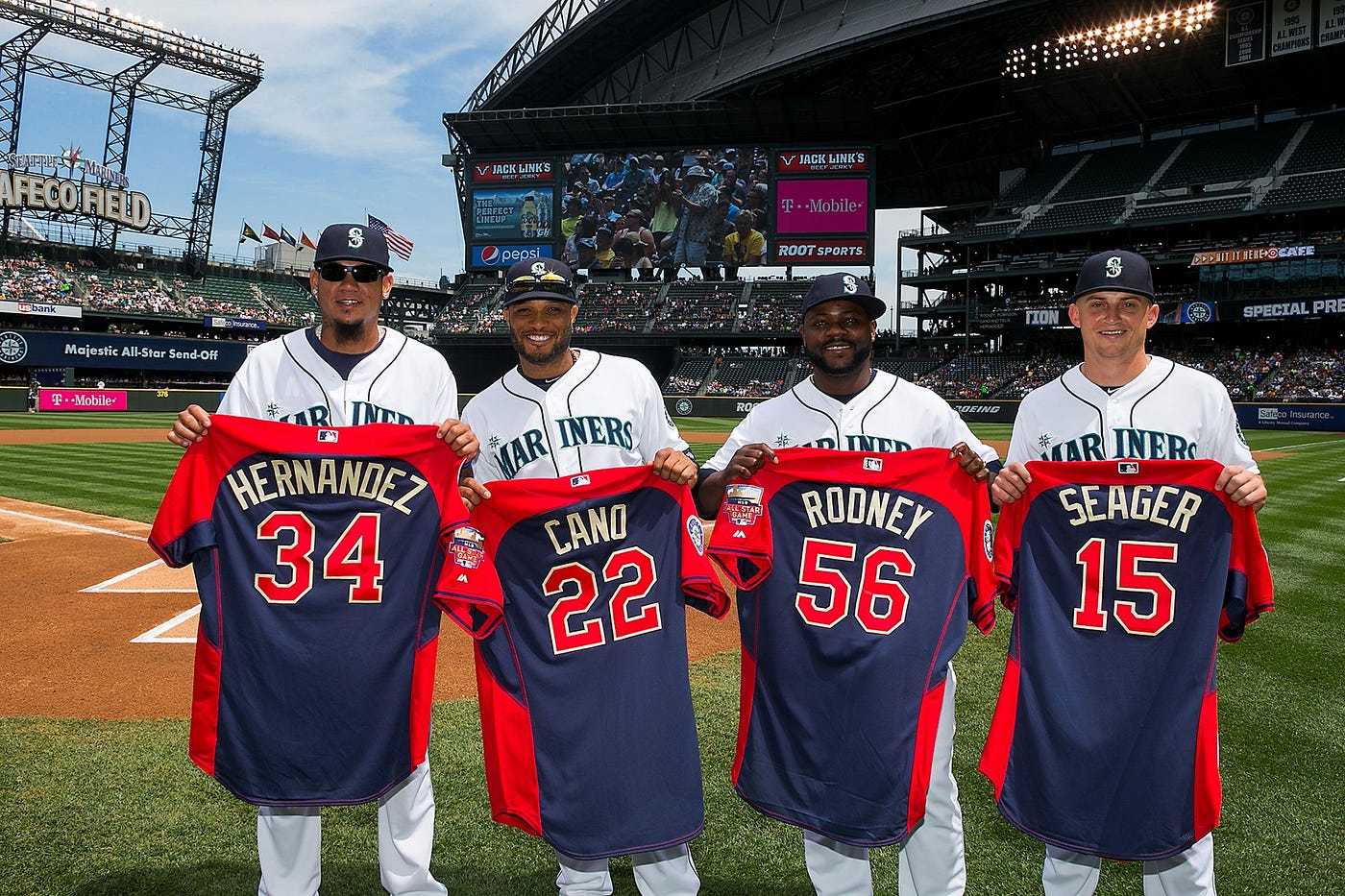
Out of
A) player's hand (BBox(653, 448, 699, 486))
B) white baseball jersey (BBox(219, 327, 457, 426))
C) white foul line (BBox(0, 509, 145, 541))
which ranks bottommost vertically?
white foul line (BBox(0, 509, 145, 541))

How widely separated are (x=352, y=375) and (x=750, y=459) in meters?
1.64

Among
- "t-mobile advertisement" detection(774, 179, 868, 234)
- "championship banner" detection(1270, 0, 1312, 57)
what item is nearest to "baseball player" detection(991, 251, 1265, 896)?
"championship banner" detection(1270, 0, 1312, 57)

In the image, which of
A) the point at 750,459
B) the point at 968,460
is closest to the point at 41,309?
the point at 750,459

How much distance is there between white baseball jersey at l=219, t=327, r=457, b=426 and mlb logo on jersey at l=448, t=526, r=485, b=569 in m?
0.58

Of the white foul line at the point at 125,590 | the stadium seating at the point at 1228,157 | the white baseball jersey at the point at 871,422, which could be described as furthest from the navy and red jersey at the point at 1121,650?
the stadium seating at the point at 1228,157

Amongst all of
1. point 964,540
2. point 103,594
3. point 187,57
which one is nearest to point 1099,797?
point 964,540

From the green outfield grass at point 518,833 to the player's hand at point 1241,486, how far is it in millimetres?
1594

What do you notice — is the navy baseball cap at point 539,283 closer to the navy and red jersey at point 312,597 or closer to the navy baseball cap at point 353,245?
the navy baseball cap at point 353,245

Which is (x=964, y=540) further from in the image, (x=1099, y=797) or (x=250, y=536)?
(x=250, y=536)

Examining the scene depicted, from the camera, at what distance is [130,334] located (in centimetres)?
4744

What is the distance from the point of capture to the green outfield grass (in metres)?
3.44

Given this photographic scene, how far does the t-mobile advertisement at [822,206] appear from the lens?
4769cm

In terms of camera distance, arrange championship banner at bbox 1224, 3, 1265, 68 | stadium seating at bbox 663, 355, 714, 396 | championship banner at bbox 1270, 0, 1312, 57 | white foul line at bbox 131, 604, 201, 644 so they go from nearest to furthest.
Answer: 1. white foul line at bbox 131, 604, 201, 644
2. championship banner at bbox 1270, 0, 1312, 57
3. championship banner at bbox 1224, 3, 1265, 68
4. stadium seating at bbox 663, 355, 714, 396

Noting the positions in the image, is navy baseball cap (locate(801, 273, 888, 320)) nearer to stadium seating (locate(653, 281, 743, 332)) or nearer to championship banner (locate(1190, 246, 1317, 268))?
championship banner (locate(1190, 246, 1317, 268))
